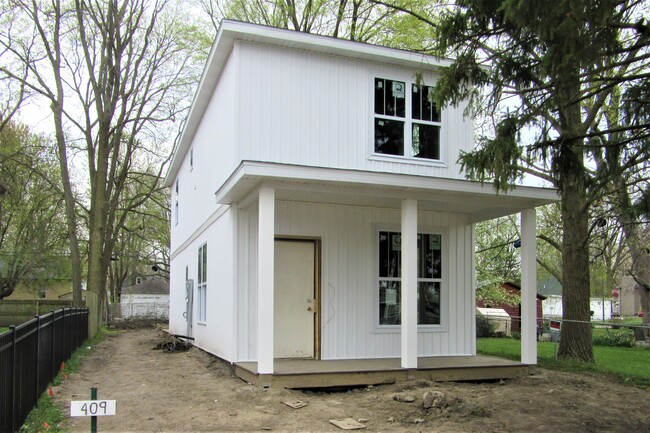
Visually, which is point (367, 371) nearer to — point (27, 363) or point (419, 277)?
point (419, 277)

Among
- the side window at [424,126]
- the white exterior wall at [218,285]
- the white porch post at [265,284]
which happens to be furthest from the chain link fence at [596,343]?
the white exterior wall at [218,285]

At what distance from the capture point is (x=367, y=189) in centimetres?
918

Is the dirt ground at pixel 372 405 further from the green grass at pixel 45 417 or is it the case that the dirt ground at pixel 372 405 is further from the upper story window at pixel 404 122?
the upper story window at pixel 404 122

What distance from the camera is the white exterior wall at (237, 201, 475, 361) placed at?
10180 mm

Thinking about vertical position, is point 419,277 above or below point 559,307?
above

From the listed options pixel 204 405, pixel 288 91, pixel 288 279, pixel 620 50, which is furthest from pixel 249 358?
pixel 620 50

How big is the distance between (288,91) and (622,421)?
7.10 m

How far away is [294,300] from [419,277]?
2.45 meters

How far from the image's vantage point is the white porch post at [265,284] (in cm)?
836

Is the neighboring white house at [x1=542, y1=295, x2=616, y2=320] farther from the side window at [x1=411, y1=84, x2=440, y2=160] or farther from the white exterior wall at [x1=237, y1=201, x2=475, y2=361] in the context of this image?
the side window at [x1=411, y1=84, x2=440, y2=160]

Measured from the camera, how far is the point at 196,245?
1529 centimetres

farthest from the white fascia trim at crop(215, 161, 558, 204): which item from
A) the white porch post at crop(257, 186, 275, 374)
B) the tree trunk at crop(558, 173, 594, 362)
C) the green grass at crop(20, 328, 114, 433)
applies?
the tree trunk at crop(558, 173, 594, 362)

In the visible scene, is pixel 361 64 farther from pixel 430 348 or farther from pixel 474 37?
pixel 430 348

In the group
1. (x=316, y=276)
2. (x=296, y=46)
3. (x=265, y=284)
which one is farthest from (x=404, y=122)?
(x=265, y=284)
